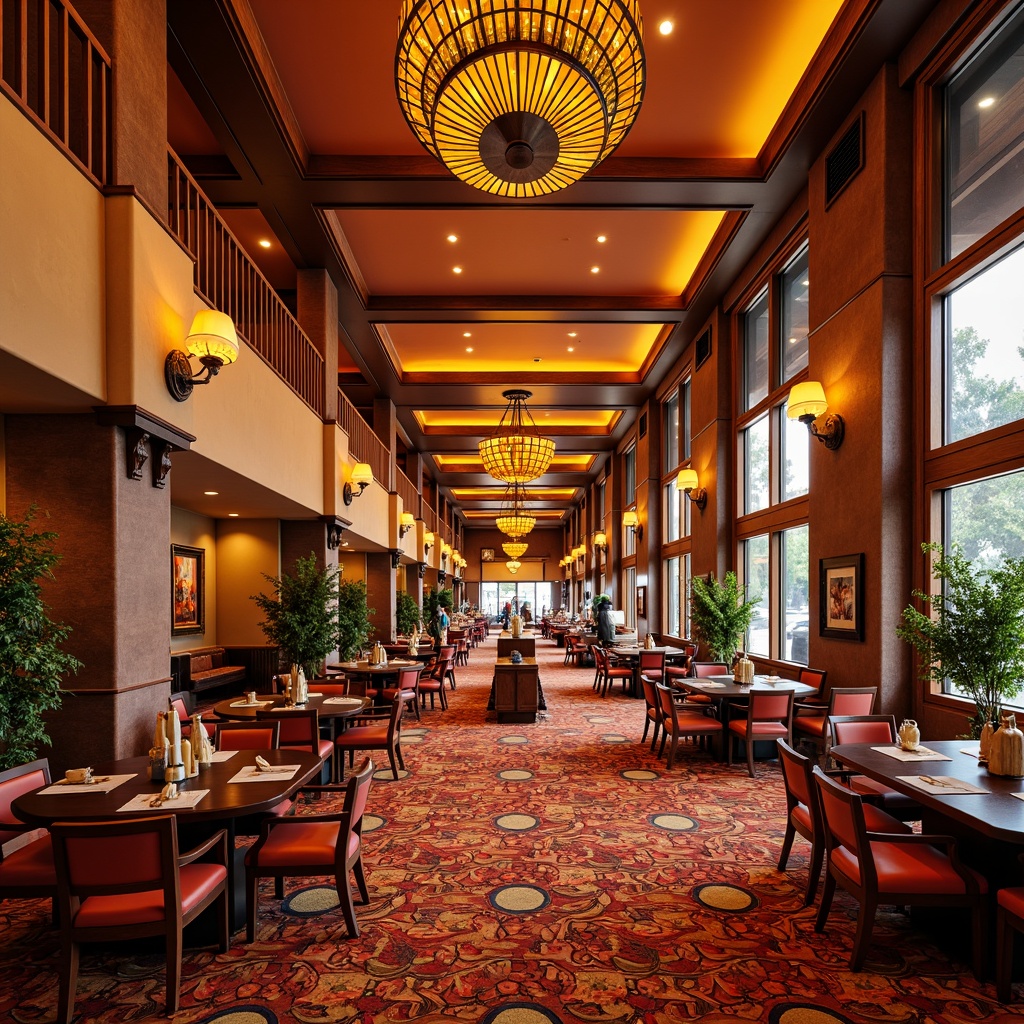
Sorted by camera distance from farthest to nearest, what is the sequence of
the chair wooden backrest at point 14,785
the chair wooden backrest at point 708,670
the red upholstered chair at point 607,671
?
the red upholstered chair at point 607,671
the chair wooden backrest at point 708,670
the chair wooden backrest at point 14,785

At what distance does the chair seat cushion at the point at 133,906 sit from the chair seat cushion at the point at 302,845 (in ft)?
1.28

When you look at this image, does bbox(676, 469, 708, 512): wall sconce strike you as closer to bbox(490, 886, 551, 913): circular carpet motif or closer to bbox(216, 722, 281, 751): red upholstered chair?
bbox(490, 886, 551, 913): circular carpet motif

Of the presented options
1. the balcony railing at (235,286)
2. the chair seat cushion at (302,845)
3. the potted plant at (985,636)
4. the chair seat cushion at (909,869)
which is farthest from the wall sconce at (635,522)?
the chair seat cushion at (302,845)

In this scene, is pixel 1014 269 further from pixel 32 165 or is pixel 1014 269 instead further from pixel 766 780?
pixel 32 165

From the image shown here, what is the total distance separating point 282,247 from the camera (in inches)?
378

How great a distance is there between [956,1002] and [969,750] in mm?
1663

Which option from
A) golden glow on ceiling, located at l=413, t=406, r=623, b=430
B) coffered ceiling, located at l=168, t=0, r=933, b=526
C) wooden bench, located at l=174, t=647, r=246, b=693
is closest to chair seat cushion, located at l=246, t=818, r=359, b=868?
wooden bench, located at l=174, t=647, r=246, b=693

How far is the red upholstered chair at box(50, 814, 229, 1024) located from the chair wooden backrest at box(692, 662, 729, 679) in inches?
248

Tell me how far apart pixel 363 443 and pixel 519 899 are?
32.7 feet

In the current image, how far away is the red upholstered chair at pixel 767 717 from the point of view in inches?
254

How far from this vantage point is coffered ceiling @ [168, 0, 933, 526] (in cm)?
579

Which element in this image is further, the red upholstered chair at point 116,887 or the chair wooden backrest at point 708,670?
the chair wooden backrest at point 708,670

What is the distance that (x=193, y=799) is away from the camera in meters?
3.30

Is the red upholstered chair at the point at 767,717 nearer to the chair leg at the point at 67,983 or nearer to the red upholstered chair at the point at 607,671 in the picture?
the red upholstered chair at the point at 607,671
